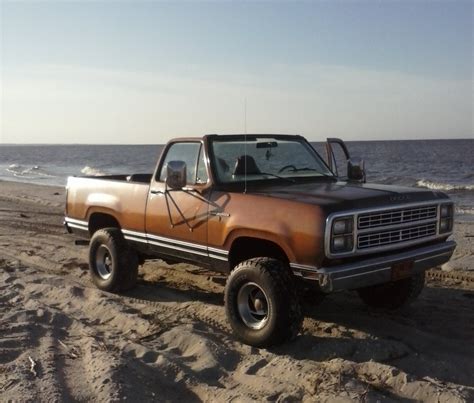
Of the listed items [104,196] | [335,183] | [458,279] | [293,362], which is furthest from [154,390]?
[458,279]

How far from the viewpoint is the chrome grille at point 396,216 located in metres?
4.85

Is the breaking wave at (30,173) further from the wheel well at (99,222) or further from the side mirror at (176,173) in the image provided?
the side mirror at (176,173)

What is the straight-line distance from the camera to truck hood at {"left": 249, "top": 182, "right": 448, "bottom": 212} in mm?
4816

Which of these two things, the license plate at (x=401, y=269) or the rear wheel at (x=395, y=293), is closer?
the license plate at (x=401, y=269)

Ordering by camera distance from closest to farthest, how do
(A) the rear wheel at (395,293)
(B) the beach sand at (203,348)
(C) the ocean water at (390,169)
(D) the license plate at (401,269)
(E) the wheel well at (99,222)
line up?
(B) the beach sand at (203,348) → (D) the license plate at (401,269) → (A) the rear wheel at (395,293) → (E) the wheel well at (99,222) → (C) the ocean water at (390,169)

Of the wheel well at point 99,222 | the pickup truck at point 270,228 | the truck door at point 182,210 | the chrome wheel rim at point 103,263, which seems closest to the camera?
the pickup truck at point 270,228

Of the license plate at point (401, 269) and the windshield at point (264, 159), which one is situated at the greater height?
the windshield at point (264, 159)

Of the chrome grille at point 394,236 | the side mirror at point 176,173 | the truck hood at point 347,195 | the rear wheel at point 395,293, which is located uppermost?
the side mirror at point 176,173

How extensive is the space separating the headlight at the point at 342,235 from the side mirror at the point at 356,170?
196 centimetres

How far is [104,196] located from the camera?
276 inches

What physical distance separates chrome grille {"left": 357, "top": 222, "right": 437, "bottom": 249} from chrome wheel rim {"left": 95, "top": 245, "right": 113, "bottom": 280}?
3.39m

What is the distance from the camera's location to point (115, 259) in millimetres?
6816

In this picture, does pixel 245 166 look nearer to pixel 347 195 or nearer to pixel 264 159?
pixel 264 159

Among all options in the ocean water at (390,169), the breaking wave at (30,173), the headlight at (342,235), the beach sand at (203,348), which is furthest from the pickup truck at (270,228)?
the breaking wave at (30,173)
